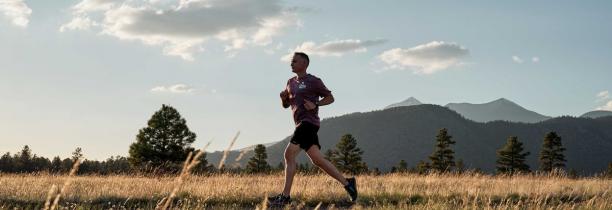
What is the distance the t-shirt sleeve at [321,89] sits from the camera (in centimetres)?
836

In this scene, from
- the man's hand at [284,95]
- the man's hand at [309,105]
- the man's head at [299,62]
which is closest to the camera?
the man's hand at [309,105]

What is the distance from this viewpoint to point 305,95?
831 cm

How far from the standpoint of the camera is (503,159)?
65.4 meters

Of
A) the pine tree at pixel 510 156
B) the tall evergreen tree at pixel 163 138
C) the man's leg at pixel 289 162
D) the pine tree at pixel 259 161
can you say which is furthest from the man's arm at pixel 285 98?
the pine tree at pixel 259 161

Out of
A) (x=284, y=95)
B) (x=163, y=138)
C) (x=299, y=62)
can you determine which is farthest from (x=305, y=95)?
(x=163, y=138)

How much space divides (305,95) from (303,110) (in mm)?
220

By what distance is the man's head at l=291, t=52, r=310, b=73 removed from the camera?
8.40 meters

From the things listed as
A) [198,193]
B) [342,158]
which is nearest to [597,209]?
[198,193]

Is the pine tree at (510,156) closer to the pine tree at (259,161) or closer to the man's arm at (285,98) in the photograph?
the pine tree at (259,161)

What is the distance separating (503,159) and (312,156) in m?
61.1

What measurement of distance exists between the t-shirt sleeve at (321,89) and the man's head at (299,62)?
11.1 inches

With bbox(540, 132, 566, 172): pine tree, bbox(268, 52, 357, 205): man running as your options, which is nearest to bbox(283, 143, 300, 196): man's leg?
bbox(268, 52, 357, 205): man running

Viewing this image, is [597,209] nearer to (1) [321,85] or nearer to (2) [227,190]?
(1) [321,85]

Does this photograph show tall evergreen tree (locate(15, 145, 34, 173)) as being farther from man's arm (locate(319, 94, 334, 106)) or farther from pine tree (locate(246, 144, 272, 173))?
man's arm (locate(319, 94, 334, 106))
